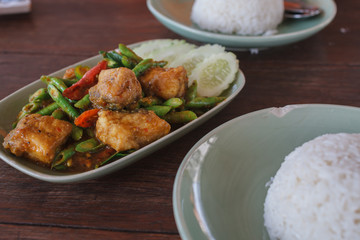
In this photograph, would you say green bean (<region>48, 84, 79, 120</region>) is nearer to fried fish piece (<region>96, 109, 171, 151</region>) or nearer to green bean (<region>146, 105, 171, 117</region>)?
fried fish piece (<region>96, 109, 171, 151</region>)

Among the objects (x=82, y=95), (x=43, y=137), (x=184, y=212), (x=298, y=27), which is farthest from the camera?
(x=298, y=27)

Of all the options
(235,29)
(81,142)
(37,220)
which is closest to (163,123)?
(81,142)

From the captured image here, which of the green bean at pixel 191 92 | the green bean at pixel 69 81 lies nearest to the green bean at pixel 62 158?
the green bean at pixel 69 81

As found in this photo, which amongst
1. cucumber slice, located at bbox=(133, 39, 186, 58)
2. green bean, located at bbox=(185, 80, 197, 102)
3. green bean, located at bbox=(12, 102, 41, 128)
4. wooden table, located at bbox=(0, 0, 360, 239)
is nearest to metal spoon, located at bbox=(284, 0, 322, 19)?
wooden table, located at bbox=(0, 0, 360, 239)

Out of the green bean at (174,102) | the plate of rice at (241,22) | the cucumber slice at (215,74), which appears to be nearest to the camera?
the green bean at (174,102)

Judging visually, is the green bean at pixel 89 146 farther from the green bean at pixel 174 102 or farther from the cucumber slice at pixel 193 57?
the cucumber slice at pixel 193 57

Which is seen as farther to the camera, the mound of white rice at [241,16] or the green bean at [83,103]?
the mound of white rice at [241,16]

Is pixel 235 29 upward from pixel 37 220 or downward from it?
upward

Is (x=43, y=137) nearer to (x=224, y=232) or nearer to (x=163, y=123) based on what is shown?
(x=163, y=123)
